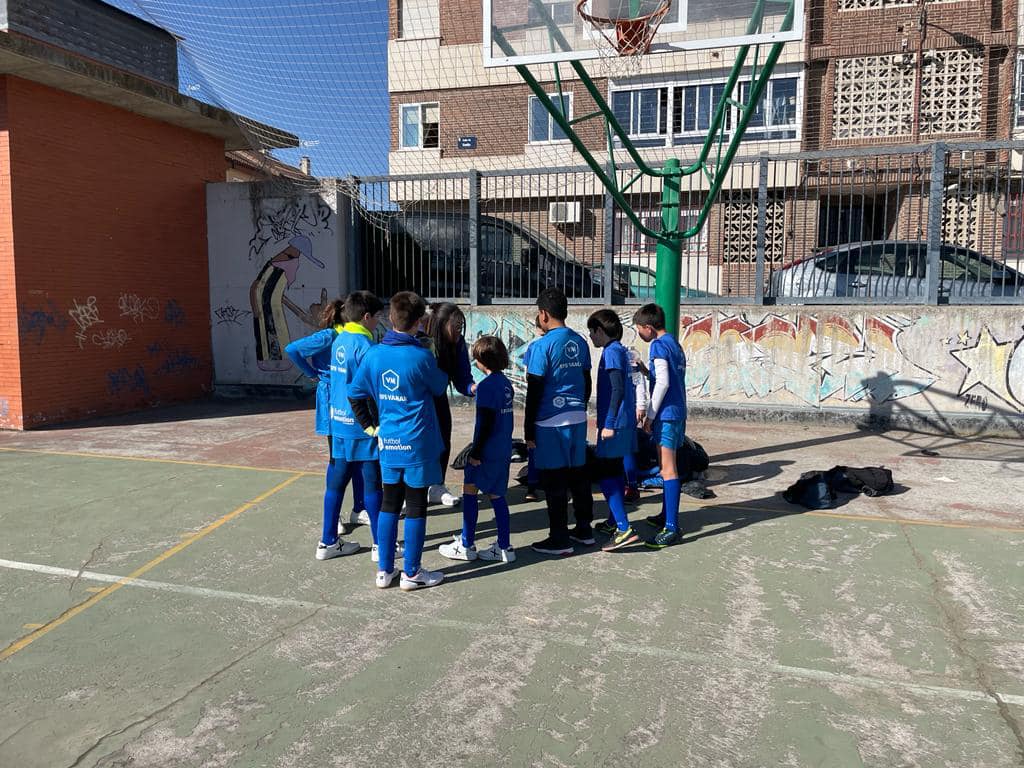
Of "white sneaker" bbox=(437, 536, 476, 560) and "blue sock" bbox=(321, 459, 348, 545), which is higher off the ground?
"blue sock" bbox=(321, 459, 348, 545)

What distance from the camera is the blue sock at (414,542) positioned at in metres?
4.40

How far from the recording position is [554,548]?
16.7ft

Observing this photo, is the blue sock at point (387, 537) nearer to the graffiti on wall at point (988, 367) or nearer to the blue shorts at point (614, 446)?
the blue shorts at point (614, 446)

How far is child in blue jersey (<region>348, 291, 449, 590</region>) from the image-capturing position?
14.0ft

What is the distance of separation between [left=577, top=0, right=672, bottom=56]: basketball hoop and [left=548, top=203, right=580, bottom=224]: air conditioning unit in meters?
4.19

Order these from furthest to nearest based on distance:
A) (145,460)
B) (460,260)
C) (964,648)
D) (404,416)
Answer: (460,260)
(145,460)
(404,416)
(964,648)

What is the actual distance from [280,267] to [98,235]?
2658 mm

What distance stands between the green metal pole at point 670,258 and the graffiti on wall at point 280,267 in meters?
6.37

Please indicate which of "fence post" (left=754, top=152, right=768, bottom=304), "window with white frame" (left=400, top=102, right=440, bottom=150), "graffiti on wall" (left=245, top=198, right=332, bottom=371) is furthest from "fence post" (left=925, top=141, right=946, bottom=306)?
"window with white frame" (left=400, top=102, right=440, bottom=150)

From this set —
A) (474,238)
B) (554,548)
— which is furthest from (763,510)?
(474,238)

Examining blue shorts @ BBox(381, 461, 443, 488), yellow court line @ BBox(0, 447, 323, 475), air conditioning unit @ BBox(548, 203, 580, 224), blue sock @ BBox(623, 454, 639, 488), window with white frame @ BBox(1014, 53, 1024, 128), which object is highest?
window with white frame @ BBox(1014, 53, 1024, 128)

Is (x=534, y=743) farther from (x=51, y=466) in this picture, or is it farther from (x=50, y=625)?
(x=51, y=466)

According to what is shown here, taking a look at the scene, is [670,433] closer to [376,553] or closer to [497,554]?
[497,554]

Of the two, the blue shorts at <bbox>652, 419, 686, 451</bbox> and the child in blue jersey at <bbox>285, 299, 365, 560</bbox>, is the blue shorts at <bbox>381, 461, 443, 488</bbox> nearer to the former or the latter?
the child in blue jersey at <bbox>285, 299, 365, 560</bbox>
